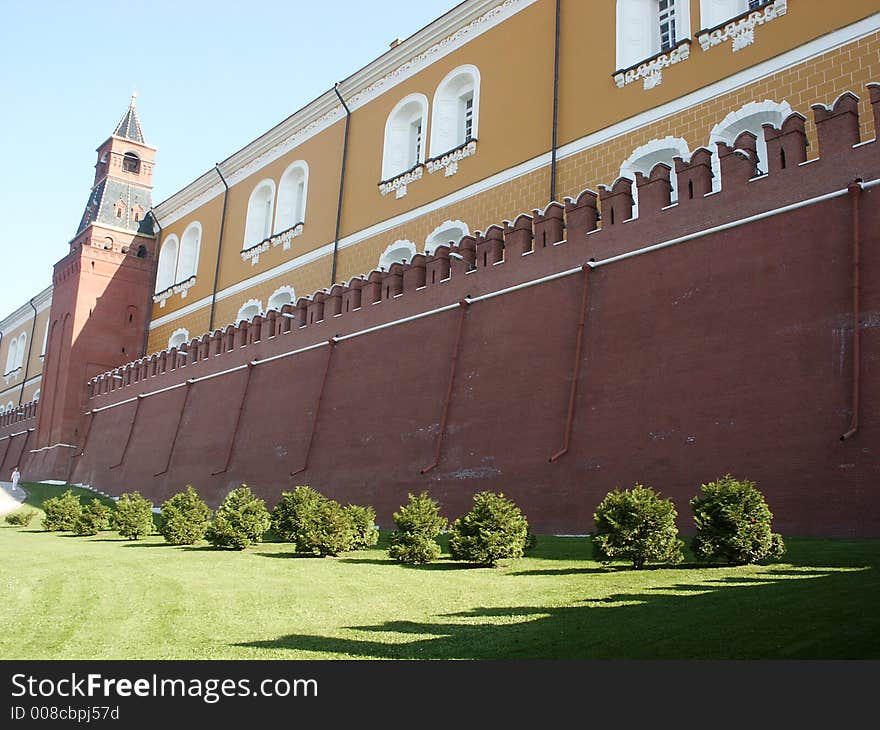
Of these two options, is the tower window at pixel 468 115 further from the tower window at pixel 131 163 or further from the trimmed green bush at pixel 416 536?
the tower window at pixel 131 163

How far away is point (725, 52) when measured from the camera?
12.4m

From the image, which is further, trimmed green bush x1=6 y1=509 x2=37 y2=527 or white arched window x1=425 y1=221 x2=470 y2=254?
white arched window x1=425 y1=221 x2=470 y2=254

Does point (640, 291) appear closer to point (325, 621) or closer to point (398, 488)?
point (398, 488)

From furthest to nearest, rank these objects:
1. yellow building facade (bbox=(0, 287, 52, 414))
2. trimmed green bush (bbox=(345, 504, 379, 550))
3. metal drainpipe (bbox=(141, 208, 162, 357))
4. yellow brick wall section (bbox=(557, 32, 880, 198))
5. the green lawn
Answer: yellow building facade (bbox=(0, 287, 52, 414)) < metal drainpipe (bbox=(141, 208, 162, 357)) < yellow brick wall section (bbox=(557, 32, 880, 198)) < trimmed green bush (bbox=(345, 504, 379, 550)) < the green lawn

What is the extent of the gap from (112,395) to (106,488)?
9.29 feet

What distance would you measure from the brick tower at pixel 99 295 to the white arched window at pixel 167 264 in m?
0.30

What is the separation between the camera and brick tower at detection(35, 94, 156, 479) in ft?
80.7

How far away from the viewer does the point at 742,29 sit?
12.3 metres

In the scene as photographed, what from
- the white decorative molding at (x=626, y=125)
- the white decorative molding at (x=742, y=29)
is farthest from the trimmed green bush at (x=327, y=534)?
the white decorative molding at (x=742, y=29)

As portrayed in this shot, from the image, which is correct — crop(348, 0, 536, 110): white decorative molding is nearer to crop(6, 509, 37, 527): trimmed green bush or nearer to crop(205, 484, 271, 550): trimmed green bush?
crop(205, 484, 271, 550): trimmed green bush

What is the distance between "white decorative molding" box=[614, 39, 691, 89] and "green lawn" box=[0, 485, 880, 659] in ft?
26.3

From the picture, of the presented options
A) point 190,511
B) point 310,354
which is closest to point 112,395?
point 310,354

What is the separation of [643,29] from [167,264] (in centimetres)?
1791

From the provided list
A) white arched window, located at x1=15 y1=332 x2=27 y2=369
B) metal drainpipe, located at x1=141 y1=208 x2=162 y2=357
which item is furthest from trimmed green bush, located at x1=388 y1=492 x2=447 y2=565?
white arched window, located at x1=15 y1=332 x2=27 y2=369
